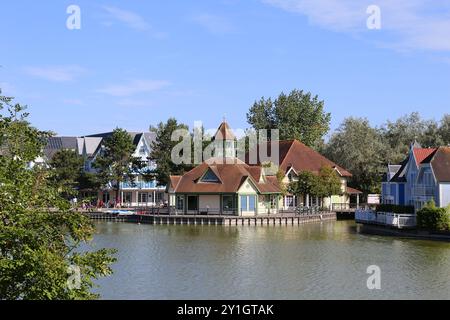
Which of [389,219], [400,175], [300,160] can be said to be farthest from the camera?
[300,160]

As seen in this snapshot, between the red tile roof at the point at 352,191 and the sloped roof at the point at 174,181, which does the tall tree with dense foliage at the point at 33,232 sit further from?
the red tile roof at the point at 352,191

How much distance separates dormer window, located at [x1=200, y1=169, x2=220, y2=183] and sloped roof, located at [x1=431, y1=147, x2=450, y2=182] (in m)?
23.8

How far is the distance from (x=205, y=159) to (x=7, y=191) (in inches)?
2486

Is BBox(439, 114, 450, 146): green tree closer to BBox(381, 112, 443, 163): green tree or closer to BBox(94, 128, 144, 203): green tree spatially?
BBox(381, 112, 443, 163): green tree

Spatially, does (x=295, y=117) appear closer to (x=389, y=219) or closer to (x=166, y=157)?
(x=166, y=157)

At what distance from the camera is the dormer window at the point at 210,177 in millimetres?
67188

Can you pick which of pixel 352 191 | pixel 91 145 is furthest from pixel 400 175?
pixel 91 145

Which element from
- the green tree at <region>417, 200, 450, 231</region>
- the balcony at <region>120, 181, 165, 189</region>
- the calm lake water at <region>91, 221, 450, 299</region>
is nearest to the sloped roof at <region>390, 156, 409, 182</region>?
the calm lake water at <region>91, 221, 450, 299</region>

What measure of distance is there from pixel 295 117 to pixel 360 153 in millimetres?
22523

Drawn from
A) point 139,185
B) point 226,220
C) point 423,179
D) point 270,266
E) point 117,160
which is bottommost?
point 270,266

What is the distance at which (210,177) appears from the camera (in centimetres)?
6744

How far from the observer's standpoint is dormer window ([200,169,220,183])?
67.2 m

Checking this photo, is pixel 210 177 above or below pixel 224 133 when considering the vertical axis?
below
